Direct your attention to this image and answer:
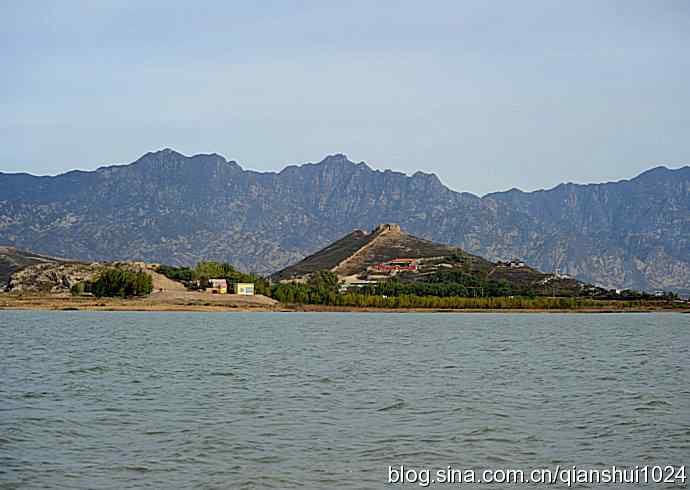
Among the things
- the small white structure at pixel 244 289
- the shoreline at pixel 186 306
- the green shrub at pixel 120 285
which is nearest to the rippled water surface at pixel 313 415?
the shoreline at pixel 186 306

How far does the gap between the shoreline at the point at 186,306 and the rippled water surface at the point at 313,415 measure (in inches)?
3917

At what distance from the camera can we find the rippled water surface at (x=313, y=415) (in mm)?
22422

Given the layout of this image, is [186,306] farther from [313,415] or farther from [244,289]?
[313,415]

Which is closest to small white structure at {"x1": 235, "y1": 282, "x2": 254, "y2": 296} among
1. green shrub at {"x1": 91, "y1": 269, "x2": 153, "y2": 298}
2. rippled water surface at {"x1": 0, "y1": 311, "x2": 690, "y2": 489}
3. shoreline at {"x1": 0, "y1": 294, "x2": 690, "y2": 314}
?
shoreline at {"x1": 0, "y1": 294, "x2": 690, "y2": 314}

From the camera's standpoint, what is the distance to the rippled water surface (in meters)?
22.4

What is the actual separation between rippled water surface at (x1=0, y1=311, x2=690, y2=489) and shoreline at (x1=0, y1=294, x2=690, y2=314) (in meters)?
99.5

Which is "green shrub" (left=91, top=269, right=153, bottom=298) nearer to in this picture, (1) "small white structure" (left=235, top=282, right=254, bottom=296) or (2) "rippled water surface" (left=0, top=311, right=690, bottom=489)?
(1) "small white structure" (left=235, top=282, right=254, bottom=296)

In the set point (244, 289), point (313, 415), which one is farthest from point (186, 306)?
point (313, 415)

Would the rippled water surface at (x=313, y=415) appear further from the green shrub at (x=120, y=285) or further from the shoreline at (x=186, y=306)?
the green shrub at (x=120, y=285)

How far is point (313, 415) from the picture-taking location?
30.4 metres

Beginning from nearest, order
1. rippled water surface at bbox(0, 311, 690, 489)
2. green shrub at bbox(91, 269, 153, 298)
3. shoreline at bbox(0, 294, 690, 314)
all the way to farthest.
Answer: rippled water surface at bbox(0, 311, 690, 489), shoreline at bbox(0, 294, 690, 314), green shrub at bbox(91, 269, 153, 298)

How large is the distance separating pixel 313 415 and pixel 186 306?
136 meters

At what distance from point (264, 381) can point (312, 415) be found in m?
11.7

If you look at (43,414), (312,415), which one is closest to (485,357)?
(312,415)
